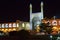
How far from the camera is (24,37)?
8.65 m

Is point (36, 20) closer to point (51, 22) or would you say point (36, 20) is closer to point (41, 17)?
point (41, 17)

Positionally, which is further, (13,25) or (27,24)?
(27,24)

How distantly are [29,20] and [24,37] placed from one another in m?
63.3

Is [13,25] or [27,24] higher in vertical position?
[27,24]

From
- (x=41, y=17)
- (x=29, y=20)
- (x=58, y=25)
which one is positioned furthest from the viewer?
(x=29, y=20)

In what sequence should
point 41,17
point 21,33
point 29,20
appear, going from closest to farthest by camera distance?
point 21,33
point 41,17
point 29,20

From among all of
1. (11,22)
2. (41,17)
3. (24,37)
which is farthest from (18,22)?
(24,37)

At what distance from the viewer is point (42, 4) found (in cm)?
7131

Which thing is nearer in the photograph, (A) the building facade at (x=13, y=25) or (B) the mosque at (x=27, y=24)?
(A) the building facade at (x=13, y=25)

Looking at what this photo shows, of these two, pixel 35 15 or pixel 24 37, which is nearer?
pixel 24 37

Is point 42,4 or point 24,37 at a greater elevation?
point 42,4

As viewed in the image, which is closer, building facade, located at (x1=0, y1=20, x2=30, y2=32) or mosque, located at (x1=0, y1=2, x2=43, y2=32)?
building facade, located at (x1=0, y1=20, x2=30, y2=32)

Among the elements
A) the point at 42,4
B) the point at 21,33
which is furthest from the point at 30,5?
the point at 21,33

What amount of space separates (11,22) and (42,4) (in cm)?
1303
